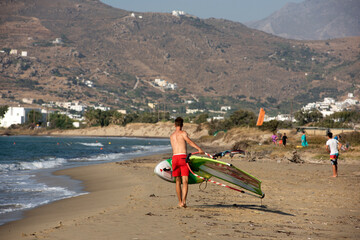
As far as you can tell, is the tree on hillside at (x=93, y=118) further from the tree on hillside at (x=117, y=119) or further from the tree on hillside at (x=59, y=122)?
the tree on hillside at (x=59, y=122)

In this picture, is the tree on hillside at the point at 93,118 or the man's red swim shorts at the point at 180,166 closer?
the man's red swim shorts at the point at 180,166

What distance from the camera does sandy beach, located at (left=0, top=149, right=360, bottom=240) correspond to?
8656mm

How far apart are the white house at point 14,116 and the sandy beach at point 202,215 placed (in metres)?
168

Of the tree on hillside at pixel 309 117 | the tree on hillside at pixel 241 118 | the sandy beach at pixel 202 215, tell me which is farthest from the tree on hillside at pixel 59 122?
the sandy beach at pixel 202 215

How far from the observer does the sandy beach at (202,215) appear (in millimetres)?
8656

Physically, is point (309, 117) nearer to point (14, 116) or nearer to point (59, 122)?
point (59, 122)

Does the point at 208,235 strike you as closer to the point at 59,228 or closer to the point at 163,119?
the point at 59,228

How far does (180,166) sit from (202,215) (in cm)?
133

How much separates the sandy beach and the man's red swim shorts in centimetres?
80

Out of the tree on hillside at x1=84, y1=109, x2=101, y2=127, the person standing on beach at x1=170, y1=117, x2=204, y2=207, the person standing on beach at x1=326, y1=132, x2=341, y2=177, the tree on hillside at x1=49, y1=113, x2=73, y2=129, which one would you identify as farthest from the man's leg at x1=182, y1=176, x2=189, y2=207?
the tree on hillside at x1=49, y1=113, x2=73, y2=129

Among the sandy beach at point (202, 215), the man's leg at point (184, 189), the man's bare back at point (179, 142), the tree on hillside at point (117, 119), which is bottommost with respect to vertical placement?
the sandy beach at point (202, 215)

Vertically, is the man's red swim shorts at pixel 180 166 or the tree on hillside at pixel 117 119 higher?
the tree on hillside at pixel 117 119

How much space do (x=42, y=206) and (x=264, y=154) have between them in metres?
23.7

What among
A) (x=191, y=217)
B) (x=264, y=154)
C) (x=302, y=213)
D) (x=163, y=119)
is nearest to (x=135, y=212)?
(x=191, y=217)
